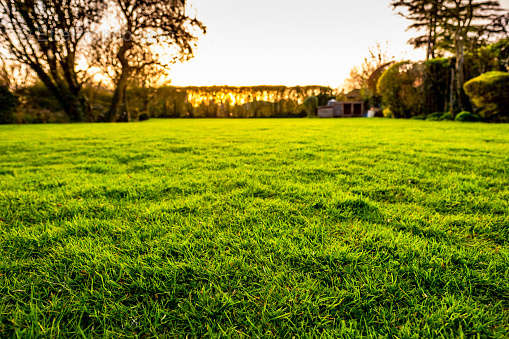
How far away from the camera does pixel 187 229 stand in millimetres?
1589

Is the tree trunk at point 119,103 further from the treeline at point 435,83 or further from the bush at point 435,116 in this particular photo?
the bush at point 435,116

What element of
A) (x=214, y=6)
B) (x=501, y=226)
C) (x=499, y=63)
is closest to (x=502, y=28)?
(x=499, y=63)

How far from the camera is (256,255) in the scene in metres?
1.30

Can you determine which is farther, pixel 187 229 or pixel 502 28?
pixel 502 28

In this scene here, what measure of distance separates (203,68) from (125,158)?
52.5ft

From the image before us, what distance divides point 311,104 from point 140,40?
13.3m

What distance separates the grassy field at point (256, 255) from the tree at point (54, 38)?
46.8 feet

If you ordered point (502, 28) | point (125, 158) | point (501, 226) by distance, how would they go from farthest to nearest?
1. point (502, 28)
2. point (125, 158)
3. point (501, 226)

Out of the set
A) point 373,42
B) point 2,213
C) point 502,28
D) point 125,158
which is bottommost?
point 2,213

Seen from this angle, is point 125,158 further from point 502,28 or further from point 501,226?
point 502,28

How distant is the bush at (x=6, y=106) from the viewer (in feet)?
38.5

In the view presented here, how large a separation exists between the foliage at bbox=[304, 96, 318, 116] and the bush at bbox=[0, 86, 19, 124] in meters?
18.9

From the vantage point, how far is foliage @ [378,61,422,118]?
13.0m

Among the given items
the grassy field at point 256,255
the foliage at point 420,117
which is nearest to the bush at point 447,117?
the foliage at point 420,117
